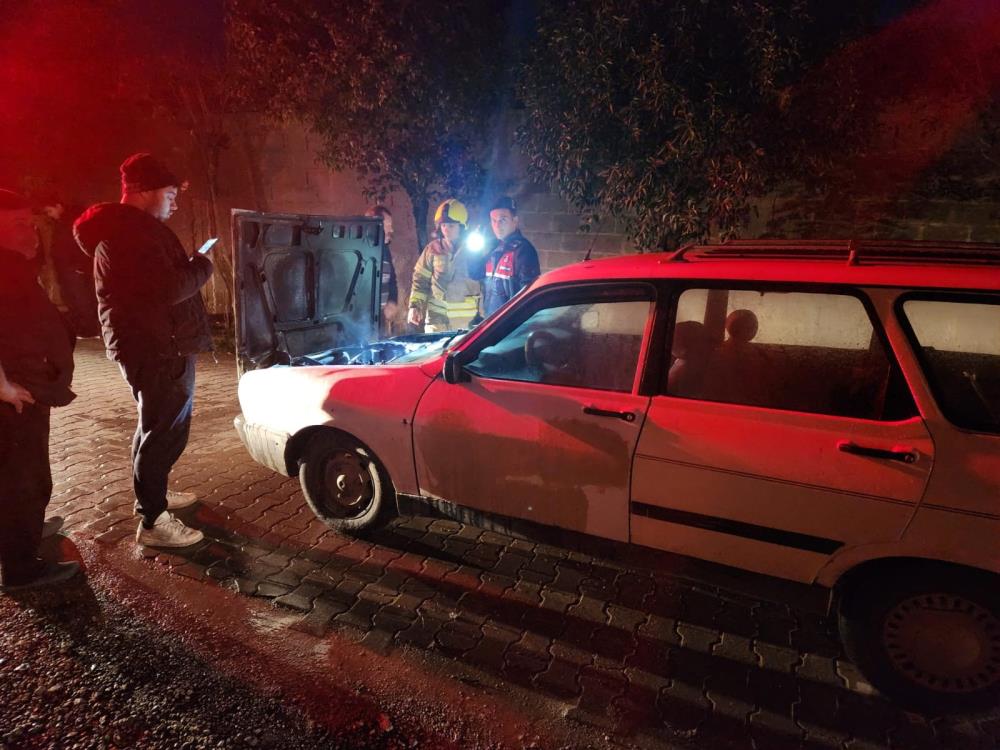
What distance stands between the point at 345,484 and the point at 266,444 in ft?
1.86

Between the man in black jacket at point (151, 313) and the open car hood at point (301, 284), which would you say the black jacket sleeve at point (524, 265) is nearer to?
the open car hood at point (301, 284)

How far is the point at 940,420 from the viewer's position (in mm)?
2121

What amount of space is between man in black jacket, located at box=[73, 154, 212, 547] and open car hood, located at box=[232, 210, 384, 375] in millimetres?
757

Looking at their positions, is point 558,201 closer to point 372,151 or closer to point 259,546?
point 372,151

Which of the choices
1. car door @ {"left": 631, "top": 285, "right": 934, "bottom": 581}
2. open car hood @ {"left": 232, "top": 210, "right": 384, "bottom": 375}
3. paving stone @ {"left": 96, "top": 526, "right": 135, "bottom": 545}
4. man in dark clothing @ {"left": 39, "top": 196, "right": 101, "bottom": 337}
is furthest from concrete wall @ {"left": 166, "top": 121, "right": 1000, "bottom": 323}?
paving stone @ {"left": 96, "top": 526, "right": 135, "bottom": 545}

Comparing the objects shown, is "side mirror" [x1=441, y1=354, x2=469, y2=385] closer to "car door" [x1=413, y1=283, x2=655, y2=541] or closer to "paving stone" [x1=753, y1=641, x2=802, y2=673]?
"car door" [x1=413, y1=283, x2=655, y2=541]

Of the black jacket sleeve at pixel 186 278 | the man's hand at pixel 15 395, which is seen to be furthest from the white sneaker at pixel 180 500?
the black jacket sleeve at pixel 186 278

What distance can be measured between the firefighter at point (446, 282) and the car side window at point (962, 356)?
13.4 ft

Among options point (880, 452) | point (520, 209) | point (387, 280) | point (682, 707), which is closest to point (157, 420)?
point (682, 707)

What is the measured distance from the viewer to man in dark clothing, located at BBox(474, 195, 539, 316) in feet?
18.1

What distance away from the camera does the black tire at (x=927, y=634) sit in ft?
7.20

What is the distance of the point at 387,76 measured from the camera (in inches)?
260

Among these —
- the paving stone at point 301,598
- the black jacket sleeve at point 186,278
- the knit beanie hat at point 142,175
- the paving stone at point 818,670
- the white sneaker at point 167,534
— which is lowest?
the paving stone at point 818,670

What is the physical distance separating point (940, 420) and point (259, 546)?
331 cm
